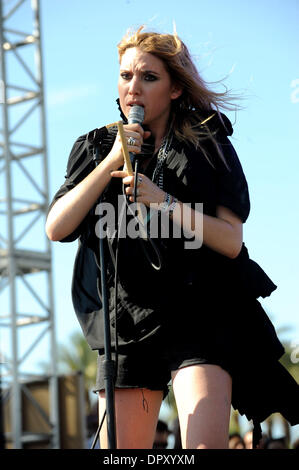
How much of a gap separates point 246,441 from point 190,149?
4641 millimetres

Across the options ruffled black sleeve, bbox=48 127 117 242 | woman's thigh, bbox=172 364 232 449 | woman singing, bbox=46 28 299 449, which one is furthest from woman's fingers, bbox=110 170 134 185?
woman's thigh, bbox=172 364 232 449

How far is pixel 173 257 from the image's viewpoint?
2.66 meters

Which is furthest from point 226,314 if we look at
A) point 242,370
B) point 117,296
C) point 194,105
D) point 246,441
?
point 246,441

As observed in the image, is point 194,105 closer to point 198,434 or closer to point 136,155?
point 136,155

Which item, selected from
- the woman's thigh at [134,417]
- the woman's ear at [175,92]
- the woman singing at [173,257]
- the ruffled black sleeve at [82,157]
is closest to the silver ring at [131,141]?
the woman singing at [173,257]

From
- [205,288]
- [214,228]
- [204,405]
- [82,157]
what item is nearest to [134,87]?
[82,157]

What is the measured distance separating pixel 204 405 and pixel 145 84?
3.66 feet

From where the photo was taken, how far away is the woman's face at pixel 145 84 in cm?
272

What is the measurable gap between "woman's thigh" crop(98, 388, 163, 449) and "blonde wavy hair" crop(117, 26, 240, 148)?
91 cm

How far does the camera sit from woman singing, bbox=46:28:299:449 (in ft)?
8.34

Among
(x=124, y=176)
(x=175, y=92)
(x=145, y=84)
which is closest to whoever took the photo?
(x=124, y=176)

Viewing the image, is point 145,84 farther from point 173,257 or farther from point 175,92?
point 173,257

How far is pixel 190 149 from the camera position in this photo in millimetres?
2703

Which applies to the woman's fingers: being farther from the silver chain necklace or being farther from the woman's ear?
the woman's ear
